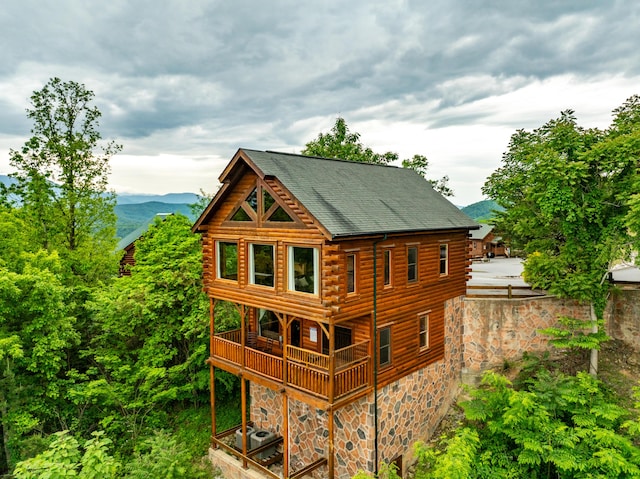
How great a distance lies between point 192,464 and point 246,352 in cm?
602

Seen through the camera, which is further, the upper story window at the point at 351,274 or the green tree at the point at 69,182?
the green tree at the point at 69,182

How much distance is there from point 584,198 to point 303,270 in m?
11.3

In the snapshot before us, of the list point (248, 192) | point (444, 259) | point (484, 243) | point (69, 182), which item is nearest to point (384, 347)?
point (444, 259)

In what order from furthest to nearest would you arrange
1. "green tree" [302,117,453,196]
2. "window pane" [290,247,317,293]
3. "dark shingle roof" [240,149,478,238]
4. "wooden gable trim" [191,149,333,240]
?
"green tree" [302,117,453,196]
"window pane" [290,247,317,293]
"dark shingle roof" [240,149,478,238]
"wooden gable trim" [191,149,333,240]

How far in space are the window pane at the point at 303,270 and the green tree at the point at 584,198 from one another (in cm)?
965

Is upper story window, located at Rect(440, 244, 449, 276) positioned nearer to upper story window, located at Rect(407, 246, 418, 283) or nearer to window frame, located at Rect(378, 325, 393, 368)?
upper story window, located at Rect(407, 246, 418, 283)

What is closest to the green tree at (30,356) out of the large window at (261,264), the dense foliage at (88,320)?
the dense foliage at (88,320)

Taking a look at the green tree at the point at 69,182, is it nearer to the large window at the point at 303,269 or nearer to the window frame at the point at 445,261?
the large window at the point at 303,269

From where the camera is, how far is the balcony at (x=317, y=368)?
1190 centimetres

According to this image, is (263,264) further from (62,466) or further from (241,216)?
(62,466)

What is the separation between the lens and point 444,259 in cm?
1614

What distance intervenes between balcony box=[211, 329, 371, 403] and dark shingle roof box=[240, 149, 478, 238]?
4.15 meters

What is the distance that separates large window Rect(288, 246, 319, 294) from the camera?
39.4ft

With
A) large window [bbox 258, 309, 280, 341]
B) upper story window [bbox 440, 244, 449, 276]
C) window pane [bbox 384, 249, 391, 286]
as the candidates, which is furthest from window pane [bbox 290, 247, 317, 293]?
upper story window [bbox 440, 244, 449, 276]
